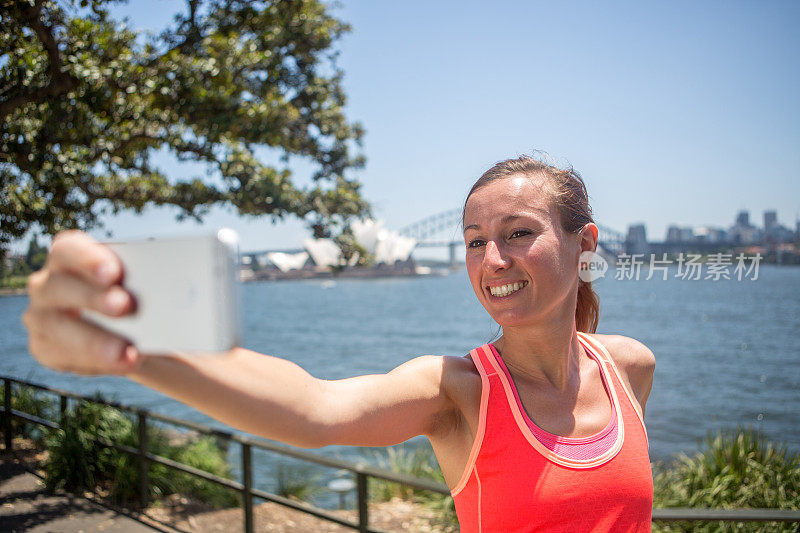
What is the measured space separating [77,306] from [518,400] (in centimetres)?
90

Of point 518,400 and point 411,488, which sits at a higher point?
point 518,400

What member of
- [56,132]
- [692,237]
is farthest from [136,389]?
[692,237]

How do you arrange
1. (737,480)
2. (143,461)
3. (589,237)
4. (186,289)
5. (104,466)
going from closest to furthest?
(186,289), (589,237), (143,461), (104,466), (737,480)

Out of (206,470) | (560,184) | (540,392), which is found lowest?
(206,470)

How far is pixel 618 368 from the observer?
1537 millimetres

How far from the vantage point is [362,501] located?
3387 mm

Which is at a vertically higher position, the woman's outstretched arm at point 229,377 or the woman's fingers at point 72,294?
the woman's fingers at point 72,294

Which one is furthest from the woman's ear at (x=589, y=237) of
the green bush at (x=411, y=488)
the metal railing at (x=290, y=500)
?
the green bush at (x=411, y=488)

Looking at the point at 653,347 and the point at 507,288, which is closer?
the point at 507,288

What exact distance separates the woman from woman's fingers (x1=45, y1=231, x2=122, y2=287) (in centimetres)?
34

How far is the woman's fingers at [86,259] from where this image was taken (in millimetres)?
536

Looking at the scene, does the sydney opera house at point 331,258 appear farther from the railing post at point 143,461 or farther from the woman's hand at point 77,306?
the railing post at point 143,461

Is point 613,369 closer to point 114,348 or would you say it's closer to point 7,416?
point 114,348

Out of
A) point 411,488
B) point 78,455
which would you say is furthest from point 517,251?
point 411,488
